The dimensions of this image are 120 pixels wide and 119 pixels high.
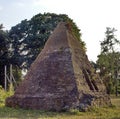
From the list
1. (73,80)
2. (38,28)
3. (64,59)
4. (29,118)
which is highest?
(38,28)

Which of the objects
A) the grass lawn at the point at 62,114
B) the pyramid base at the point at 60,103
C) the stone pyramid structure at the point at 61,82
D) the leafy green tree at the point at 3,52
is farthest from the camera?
the leafy green tree at the point at 3,52

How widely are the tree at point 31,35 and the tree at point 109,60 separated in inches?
279

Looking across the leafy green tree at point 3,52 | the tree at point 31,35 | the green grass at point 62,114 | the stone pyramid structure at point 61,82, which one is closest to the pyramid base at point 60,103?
the stone pyramid structure at point 61,82

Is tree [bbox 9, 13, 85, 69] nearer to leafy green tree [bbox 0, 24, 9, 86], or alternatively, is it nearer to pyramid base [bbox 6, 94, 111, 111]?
leafy green tree [bbox 0, 24, 9, 86]

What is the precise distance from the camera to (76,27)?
43.7m

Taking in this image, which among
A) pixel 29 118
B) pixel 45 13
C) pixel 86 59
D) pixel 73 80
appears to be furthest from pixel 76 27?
pixel 29 118

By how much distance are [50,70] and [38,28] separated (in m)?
21.5

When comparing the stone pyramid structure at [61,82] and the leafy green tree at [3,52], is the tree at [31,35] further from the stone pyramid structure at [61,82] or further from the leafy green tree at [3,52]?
the stone pyramid structure at [61,82]

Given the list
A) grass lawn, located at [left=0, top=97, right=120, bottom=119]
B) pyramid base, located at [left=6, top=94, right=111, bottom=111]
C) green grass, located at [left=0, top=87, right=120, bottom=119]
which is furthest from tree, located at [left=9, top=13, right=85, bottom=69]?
grass lawn, located at [left=0, top=97, right=120, bottom=119]

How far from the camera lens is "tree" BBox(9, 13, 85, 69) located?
42.5 meters

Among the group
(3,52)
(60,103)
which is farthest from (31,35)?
(60,103)

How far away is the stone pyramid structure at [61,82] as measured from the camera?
20.7 metres

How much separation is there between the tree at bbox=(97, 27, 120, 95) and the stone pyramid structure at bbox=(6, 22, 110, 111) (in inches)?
975

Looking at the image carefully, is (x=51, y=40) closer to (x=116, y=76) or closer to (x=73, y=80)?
(x=73, y=80)
